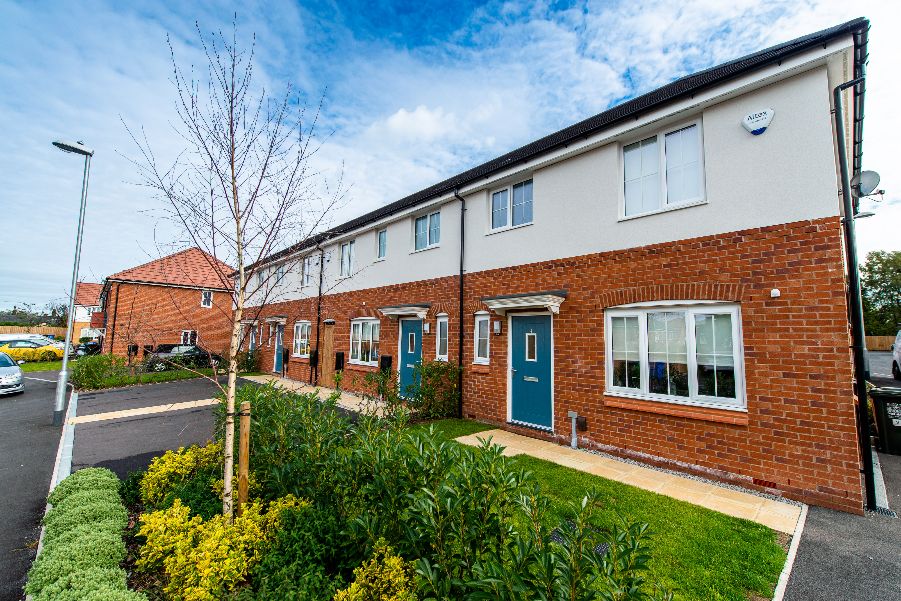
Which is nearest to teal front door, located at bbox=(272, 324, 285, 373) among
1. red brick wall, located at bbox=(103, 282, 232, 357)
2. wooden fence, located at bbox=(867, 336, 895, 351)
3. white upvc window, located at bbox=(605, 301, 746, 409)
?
red brick wall, located at bbox=(103, 282, 232, 357)

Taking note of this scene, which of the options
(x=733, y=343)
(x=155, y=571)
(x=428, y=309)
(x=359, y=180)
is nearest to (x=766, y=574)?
(x=733, y=343)

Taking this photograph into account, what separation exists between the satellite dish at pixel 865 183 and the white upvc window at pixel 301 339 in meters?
16.7

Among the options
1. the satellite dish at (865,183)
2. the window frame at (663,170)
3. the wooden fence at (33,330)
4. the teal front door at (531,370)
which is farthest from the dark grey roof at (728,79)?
the wooden fence at (33,330)

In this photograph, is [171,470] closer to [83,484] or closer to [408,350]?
[83,484]

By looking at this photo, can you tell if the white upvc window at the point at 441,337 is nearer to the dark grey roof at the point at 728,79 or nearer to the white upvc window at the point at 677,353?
the dark grey roof at the point at 728,79

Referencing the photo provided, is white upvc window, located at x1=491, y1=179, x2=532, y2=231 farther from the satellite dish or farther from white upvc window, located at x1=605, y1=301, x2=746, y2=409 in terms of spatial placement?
the satellite dish

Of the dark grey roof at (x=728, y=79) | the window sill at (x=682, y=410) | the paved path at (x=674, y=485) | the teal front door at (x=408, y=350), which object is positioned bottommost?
the paved path at (x=674, y=485)

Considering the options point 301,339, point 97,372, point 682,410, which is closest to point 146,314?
point 97,372

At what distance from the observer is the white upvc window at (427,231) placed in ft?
36.8

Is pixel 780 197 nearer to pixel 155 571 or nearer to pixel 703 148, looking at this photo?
pixel 703 148

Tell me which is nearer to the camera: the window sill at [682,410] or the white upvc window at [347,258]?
the window sill at [682,410]

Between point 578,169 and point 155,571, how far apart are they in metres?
8.34

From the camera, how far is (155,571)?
10.8ft

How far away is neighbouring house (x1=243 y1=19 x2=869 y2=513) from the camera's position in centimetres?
504
